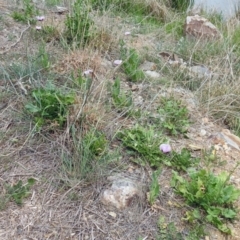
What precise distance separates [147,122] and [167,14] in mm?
2269

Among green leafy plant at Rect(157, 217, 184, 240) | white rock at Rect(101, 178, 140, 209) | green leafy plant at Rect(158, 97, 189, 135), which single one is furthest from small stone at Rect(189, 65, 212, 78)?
green leafy plant at Rect(157, 217, 184, 240)

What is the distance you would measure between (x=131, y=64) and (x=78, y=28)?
1.43ft

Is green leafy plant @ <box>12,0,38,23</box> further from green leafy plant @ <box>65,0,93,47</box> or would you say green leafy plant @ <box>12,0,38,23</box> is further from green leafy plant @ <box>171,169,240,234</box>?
green leafy plant @ <box>171,169,240,234</box>

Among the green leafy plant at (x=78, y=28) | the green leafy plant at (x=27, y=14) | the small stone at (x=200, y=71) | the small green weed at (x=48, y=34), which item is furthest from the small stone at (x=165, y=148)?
the green leafy plant at (x=27, y=14)

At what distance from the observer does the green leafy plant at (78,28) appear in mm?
2695

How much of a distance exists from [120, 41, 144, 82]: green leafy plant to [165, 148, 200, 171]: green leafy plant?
30.3 inches

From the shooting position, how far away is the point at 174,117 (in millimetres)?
2135

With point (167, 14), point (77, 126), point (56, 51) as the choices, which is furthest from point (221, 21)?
point (77, 126)

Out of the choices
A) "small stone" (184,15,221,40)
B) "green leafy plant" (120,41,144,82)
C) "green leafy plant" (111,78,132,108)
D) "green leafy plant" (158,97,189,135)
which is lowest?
"small stone" (184,15,221,40)

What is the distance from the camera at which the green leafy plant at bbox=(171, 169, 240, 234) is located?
159 centimetres

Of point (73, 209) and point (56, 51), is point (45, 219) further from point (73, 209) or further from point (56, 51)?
point (56, 51)

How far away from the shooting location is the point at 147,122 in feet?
6.85

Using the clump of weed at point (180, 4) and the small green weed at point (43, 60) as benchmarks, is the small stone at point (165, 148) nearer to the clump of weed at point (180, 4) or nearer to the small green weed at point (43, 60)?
the small green weed at point (43, 60)

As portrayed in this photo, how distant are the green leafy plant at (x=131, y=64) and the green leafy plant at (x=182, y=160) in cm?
77
